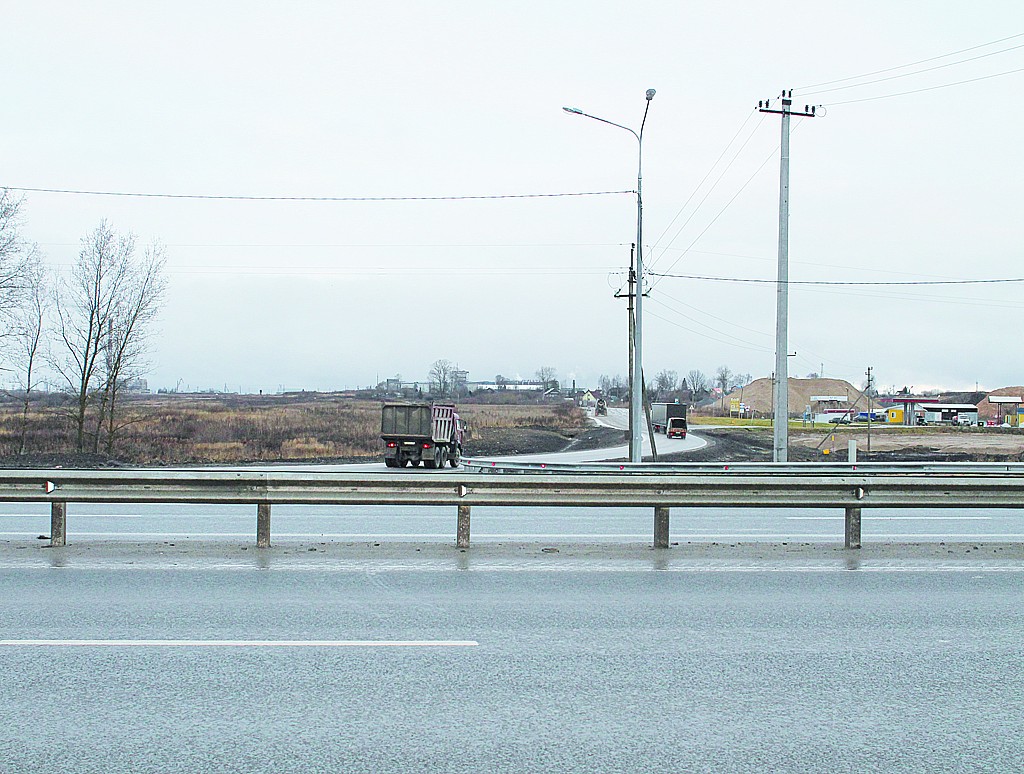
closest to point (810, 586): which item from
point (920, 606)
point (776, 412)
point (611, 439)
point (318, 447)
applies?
point (920, 606)

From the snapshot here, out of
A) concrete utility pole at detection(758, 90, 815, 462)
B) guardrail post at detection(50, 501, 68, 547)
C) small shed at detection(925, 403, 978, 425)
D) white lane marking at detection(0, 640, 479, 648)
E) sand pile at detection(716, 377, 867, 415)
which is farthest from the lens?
sand pile at detection(716, 377, 867, 415)

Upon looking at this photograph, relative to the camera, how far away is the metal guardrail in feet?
35.8

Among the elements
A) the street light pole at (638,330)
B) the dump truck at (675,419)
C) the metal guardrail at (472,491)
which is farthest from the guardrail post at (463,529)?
the dump truck at (675,419)

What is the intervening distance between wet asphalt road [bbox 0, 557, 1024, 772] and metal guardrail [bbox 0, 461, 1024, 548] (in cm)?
166

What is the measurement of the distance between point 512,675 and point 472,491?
5079 mm

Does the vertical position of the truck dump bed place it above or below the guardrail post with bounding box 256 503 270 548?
above

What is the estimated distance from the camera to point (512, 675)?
606 centimetres

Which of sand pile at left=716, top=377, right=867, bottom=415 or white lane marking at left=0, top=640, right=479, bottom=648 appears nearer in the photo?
white lane marking at left=0, top=640, right=479, bottom=648

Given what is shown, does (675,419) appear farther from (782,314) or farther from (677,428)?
(782,314)

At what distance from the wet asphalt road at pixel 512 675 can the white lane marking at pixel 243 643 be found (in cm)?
7

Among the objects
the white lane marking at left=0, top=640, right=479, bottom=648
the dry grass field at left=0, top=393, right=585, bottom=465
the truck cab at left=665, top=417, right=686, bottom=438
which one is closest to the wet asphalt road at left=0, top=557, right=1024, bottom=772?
the white lane marking at left=0, top=640, right=479, bottom=648

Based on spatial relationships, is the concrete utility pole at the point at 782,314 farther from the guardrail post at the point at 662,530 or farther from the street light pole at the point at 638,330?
the guardrail post at the point at 662,530

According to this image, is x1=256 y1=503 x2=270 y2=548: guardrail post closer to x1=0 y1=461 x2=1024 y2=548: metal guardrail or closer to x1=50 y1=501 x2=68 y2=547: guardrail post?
x1=0 y1=461 x2=1024 y2=548: metal guardrail

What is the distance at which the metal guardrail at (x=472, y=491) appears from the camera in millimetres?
10906
